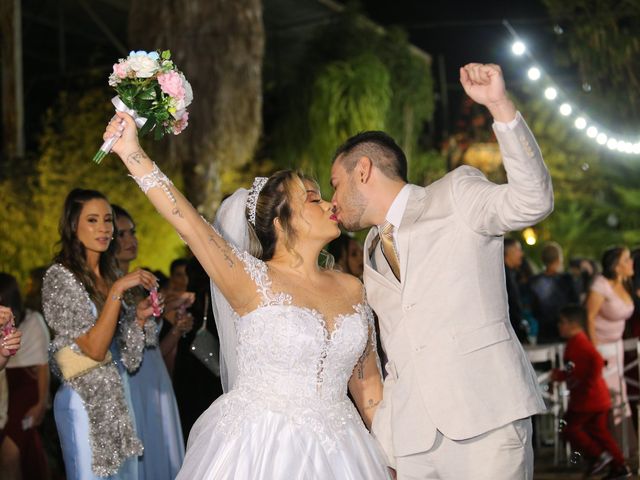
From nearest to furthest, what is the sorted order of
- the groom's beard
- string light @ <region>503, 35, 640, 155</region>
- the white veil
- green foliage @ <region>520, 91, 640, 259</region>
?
the groom's beard → the white veil → string light @ <region>503, 35, 640, 155</region> → green foliage @ <region>520, 91, 640, 259</region>

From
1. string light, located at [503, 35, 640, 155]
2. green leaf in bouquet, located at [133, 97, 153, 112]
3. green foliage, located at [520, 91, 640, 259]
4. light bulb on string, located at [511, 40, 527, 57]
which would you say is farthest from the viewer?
green foliage, located at [520, 91, 640, 259]

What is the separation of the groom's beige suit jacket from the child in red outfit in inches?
205

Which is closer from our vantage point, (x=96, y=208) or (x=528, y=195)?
(x=528, y=195)

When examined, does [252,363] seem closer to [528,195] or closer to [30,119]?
[528,195]

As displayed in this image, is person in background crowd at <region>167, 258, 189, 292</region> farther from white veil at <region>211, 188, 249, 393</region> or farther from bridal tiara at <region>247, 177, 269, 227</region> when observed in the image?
bridal tiara at <region>247, 177, 269, 227</region>

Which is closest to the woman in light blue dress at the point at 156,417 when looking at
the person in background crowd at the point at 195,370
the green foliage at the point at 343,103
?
the person in background crowd at the point at 195,370

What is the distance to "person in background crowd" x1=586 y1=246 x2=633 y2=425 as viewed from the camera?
9656 millimetres

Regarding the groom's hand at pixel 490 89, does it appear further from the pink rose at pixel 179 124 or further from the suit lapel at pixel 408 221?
the pink rose at pixel 179 124

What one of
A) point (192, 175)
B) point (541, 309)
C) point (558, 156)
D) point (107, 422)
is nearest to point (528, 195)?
point (107, 422)

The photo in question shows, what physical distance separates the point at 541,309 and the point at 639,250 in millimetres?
1875

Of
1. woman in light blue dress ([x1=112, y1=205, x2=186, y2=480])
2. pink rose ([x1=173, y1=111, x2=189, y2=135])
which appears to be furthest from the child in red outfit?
pink rose ([x1=173, y1=111, x2=189, y2=135])

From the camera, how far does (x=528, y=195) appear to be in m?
3.43

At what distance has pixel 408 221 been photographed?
3.88 meters

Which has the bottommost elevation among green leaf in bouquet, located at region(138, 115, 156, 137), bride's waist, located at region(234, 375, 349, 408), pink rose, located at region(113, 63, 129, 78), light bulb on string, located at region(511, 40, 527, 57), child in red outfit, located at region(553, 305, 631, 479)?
child in red outfit, located at region(553, 305, 631, 479)
